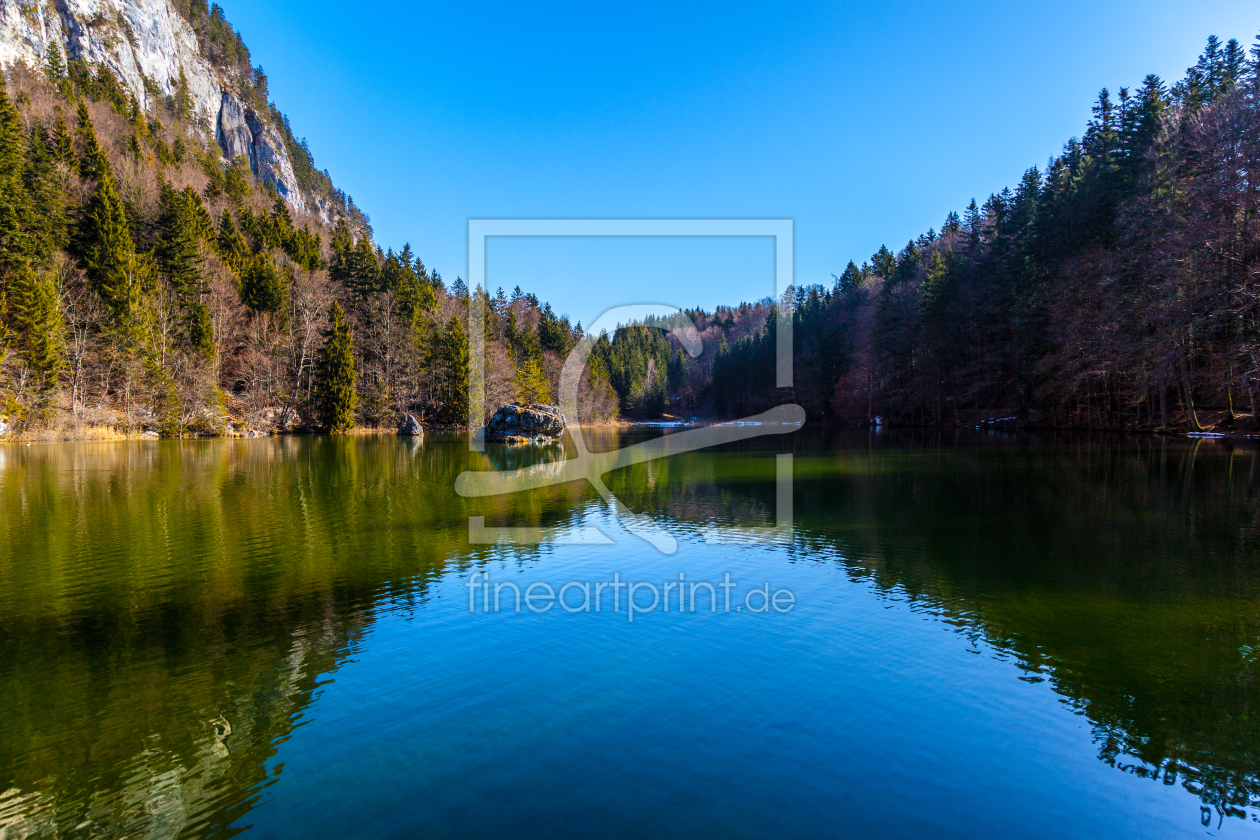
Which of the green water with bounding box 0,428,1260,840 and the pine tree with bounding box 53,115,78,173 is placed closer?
the green water with bounding box 0,428,1260,840

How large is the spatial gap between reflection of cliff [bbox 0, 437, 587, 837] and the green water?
53mm

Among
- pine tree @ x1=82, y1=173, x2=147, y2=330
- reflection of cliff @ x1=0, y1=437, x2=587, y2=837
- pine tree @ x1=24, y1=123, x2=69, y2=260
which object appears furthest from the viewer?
pine tree @ x1=82, y1=173, x2=147, y2=330

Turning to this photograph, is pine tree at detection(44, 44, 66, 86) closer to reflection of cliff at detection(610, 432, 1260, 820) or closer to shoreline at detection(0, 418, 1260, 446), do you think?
shoreline at detection(0, 418, 1260, 446)

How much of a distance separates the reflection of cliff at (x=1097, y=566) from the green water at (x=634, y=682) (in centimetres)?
7

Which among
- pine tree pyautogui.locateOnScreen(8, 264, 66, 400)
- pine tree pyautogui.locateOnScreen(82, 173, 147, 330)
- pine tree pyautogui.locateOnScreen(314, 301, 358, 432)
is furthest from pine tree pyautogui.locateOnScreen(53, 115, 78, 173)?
pine tree pyautogui.locateOnScreen(314, 301, 358, 432)

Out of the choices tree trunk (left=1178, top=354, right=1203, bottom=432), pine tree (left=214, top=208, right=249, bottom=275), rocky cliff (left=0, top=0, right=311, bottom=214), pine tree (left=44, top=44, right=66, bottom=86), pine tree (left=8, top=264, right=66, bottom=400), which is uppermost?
rocky cliff (left=0, top=0, right=311, bottom=214)

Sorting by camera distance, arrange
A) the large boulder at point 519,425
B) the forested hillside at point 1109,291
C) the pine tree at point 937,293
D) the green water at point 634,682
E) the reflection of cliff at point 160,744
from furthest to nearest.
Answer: the pine tree at point 937,293, the large boulder at point 519,425, the forested hillside at point 1109,291, the green water at point 634,682, the reflection of cliff at point 160,744

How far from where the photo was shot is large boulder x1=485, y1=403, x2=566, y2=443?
55938 mm

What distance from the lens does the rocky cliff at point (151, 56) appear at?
307ft

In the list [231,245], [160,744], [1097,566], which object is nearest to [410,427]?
[231,245]

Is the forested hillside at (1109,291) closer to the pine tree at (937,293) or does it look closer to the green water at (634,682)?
the pine tree at (937,293)

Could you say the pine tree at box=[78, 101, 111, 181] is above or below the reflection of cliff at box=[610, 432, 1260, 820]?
above

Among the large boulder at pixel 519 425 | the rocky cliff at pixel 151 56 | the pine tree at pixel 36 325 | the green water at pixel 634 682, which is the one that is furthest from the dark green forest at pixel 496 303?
the green water at pixel 634 682

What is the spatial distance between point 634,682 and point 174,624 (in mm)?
6786
